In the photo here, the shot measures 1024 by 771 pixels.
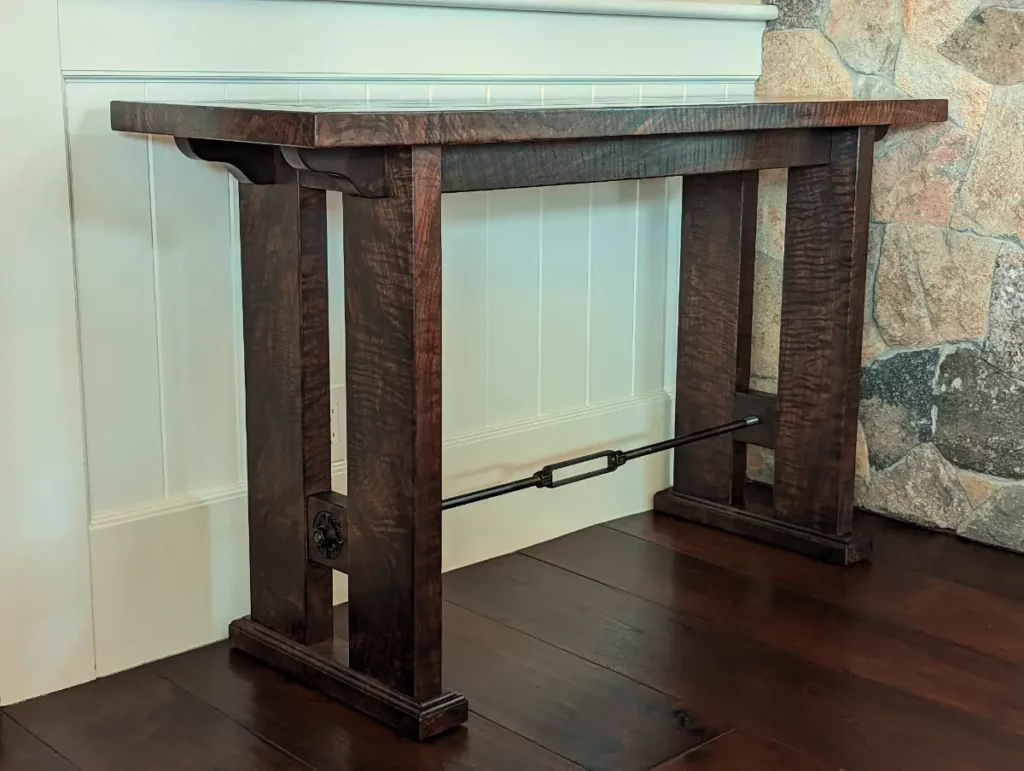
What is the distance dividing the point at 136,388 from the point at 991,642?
1279 mm

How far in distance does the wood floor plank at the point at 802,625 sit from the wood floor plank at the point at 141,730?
0.72 meters

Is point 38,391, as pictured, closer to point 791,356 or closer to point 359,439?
point 359,439

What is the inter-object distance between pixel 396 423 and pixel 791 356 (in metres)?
0.91

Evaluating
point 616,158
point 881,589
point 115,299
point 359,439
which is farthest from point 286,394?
point 881,589

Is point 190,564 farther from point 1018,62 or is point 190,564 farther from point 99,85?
point 1018,62

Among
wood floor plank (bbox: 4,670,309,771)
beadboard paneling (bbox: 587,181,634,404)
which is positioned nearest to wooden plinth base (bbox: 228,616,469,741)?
wood floor plank (bbox: 4,670,309,771)

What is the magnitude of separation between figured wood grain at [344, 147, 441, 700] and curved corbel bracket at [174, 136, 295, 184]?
0.48ft

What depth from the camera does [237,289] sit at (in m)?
1.81

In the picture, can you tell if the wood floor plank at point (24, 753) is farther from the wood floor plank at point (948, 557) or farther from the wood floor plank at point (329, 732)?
the wood floor plank at point (948, 557)

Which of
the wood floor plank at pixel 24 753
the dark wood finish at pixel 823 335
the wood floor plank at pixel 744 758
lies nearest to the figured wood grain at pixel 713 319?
the dark wood finish at pixel 823 335

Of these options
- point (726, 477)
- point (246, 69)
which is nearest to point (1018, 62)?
point (726, 477)

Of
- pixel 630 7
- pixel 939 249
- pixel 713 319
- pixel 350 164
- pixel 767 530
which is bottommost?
pixel 767 530

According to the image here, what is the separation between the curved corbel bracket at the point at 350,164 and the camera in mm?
1437

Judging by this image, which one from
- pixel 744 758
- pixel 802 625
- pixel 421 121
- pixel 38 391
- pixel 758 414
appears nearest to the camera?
pixel 421 121
